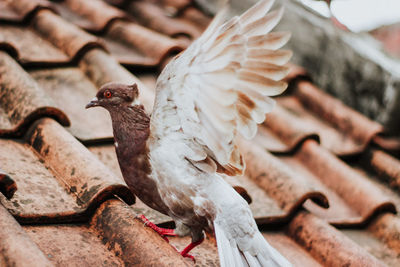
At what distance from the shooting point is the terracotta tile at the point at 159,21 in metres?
3.51

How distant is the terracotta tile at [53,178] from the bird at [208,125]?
0.40 ft

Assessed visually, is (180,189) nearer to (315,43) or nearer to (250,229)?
(250,229)

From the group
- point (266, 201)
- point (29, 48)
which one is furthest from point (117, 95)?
point (29, 48)

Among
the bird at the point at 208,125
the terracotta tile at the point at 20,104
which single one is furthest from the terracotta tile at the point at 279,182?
the terracotta tile at the point at 20,104

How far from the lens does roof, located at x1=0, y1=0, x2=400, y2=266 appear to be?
155 centimetres

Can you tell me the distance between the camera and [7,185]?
1467 mm

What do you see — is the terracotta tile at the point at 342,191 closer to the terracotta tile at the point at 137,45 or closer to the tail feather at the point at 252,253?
the tail feather at the point at 252,253

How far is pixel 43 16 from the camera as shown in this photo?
294 cm

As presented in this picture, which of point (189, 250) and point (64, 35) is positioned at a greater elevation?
point (64, 35)

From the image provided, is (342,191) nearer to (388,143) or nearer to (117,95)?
(388,143)

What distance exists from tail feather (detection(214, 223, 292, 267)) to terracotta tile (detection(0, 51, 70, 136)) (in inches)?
35.8

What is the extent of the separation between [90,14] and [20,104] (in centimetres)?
153

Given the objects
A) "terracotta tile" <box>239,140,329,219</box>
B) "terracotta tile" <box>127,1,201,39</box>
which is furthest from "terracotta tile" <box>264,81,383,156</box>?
"terracotta tile" <box>127,1,201,39</box>

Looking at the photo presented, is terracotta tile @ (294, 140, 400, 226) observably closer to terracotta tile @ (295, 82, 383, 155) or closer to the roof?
the roof
